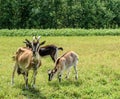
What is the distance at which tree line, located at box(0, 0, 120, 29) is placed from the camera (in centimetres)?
4444

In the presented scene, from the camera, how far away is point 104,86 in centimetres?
1525

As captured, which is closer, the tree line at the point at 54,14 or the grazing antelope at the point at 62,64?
the grazing antelope at the point at 62,64

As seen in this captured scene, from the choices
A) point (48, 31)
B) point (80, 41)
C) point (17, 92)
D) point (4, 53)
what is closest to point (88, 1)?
point (48, 31)

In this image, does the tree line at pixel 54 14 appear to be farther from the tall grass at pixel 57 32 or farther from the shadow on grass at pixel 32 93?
the shadow on grass at pixel 32 93

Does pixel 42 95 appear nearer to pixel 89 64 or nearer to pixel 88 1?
pixel 89 64

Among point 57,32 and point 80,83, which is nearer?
point 80,83

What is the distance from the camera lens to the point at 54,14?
44438mm

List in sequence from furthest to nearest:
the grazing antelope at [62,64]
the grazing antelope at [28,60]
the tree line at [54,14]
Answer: the tree line at [54,14]
the grazing antelope at [62,64]
the grazing antelope at [28,60]

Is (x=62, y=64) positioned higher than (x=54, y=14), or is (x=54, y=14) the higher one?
(x=62, y=64)

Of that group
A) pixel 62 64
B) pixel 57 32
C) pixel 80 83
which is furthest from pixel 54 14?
pixel 62 64

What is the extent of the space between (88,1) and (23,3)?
24.4ft

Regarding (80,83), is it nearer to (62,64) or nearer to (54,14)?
(62,64)

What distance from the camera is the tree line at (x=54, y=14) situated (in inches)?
1750

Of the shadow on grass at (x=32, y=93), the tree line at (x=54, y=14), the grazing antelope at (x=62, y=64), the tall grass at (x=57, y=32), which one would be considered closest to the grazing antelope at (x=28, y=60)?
the shadow on grass at (x=32, y=93)
